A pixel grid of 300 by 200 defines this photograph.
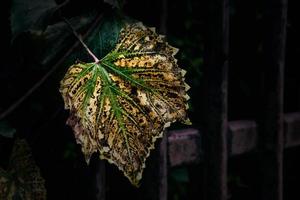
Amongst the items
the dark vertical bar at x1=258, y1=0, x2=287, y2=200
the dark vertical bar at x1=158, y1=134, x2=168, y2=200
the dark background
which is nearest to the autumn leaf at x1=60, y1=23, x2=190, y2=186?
the dark background

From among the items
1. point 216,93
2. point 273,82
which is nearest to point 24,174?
point 216,93

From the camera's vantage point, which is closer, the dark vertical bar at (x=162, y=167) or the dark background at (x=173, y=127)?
the dark background at (x=173, y=127)

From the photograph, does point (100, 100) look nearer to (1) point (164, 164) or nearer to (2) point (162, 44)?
(2) point (162, 44)

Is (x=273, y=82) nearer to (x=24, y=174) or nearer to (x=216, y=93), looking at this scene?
(x=216, y=93)

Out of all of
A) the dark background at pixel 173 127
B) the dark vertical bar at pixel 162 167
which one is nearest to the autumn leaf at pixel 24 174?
the dark background at pixel 173 127

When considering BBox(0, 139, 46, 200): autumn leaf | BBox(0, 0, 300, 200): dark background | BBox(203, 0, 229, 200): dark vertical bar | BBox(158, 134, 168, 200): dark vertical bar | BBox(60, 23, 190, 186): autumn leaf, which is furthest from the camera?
BBox(203, 0, 229, 200): dark vertical bar

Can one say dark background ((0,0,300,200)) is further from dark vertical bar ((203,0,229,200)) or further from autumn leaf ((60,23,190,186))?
autumn leaf ((60,23,190,186))

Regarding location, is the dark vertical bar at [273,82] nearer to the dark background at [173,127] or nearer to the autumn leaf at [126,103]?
the dark background at [173,127]
